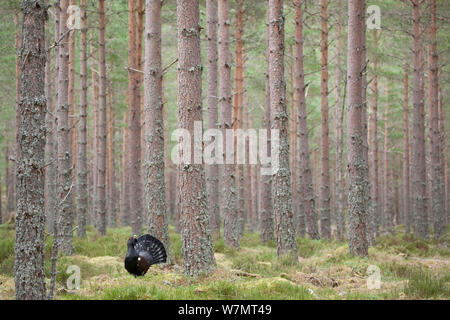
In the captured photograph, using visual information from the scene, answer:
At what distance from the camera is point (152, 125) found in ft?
28.4

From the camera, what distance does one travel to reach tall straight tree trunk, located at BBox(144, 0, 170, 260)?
28.2 feet

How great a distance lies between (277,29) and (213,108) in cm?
395

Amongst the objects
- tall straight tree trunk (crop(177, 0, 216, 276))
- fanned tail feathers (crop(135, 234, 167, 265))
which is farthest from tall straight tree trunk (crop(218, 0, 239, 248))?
tall straight tree trunk (crop(177, 0, 216, 276))

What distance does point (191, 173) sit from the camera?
23.4 ft

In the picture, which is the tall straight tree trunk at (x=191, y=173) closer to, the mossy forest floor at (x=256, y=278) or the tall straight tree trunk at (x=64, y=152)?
the mossy forest floor at (x=256, y=278)

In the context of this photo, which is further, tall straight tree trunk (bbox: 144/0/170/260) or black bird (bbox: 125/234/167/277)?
tall straight tree trunk (bbox: 144/0/170/260)

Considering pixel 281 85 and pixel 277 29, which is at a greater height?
pixel 277 29

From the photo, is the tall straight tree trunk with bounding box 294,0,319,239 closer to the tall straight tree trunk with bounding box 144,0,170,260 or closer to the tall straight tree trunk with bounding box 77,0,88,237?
the tall straight tree trunk with bounding box 144,0,170,260

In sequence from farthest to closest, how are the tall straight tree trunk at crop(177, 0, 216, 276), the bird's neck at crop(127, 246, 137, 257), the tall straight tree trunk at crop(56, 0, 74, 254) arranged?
the tall straight tree trunk at crop(56, 0, 74, 254)
the bird's neck at crop(127, 246, 137, 257)
the tall straight tree trunk at crop(177, 0, 216, 276)

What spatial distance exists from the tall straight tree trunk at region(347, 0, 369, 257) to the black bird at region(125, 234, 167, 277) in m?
4.58

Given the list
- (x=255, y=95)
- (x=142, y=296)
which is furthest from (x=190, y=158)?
(x=255, y=95)

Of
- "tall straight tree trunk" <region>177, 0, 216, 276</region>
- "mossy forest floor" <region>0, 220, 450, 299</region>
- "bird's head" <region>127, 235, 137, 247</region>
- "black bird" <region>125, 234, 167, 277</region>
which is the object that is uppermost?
"tall straight tree trunk" <region>177, 0, 216, 276</region>

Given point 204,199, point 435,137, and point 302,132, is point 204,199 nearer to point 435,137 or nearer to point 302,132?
point 302,132
